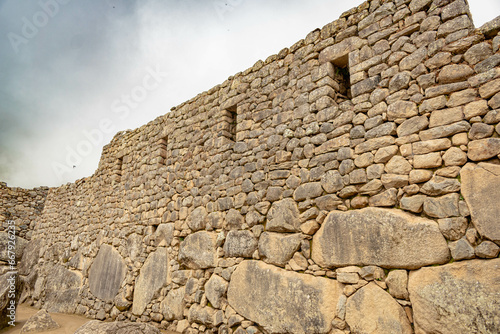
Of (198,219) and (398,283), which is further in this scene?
(198,219)

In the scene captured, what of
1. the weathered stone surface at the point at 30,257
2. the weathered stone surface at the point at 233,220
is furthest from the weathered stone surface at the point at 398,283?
the weathered stone surface at the point at 30,257

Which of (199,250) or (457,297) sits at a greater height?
(199,250)

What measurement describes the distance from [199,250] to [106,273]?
10.3ft

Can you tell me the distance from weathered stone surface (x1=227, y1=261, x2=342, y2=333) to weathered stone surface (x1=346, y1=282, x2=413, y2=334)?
0.67 ft

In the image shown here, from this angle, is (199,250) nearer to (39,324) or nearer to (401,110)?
(401,110)

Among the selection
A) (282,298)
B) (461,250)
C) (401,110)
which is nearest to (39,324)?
(282,298)

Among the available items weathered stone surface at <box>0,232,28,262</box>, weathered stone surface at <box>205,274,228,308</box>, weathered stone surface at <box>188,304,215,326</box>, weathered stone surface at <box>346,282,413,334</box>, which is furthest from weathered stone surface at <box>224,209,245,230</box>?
weathered stone surface at <box>0,232,28,262</box>

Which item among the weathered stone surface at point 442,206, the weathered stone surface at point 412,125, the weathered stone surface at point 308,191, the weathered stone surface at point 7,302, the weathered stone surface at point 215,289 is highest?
the weathered stone surface at point 412,125

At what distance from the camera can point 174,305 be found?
492 centimetres

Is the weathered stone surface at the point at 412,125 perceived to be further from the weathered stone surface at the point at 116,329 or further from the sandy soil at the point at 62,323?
the sandy soil at the point at 62,323

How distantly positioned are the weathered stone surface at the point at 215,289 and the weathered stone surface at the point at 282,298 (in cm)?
15

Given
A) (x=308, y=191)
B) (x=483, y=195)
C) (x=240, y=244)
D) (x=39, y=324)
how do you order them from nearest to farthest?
(x=483, y=195), (x=308, y=191), (x=240, y=244), (x=39, y=324)

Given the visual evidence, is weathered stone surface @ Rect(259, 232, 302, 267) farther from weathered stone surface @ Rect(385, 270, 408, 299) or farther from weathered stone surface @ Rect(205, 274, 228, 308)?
weathered stone surface @ Rect(385, 270, 408, 299)

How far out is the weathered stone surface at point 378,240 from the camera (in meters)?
2.71
